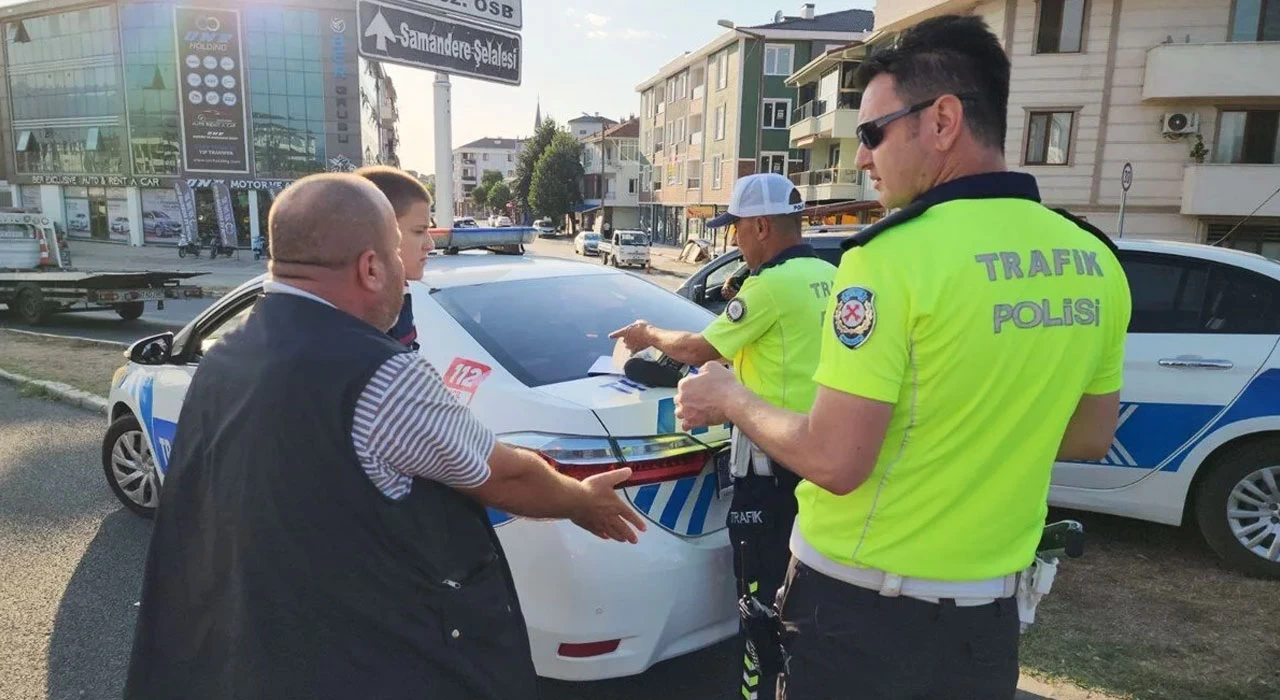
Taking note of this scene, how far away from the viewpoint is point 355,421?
1.42 meters

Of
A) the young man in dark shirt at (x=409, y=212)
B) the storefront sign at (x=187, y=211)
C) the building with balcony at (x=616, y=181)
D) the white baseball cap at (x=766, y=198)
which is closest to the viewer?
the white baseball cap at (x=766, y=198)

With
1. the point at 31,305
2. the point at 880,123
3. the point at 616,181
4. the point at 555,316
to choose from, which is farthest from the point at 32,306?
the point at 616,181

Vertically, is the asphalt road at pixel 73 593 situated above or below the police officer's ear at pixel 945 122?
below

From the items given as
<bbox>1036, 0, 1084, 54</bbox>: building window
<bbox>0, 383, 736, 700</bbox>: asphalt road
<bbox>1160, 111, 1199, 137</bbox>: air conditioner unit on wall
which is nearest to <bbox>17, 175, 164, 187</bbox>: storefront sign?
<bbox>1036, 0, 1084, 54</bbox>: building window

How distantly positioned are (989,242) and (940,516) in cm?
50

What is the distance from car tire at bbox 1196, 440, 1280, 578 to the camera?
377 centimetres

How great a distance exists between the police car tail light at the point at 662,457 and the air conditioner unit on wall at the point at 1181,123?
2420 cm

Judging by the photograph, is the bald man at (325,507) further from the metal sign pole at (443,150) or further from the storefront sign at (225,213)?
the storefront sign at (225,213)

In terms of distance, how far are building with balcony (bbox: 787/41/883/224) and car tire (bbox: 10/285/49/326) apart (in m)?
21.2

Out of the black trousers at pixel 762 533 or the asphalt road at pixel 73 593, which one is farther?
the asphalt road at pixel 73 593

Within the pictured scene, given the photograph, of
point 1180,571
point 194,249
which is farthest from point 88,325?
point 194,249

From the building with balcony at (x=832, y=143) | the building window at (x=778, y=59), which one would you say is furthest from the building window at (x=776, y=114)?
the building with balcony at (x=832, y=143)

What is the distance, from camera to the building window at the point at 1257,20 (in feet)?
66.6

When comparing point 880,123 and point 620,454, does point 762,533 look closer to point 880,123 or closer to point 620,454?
point 620,454
